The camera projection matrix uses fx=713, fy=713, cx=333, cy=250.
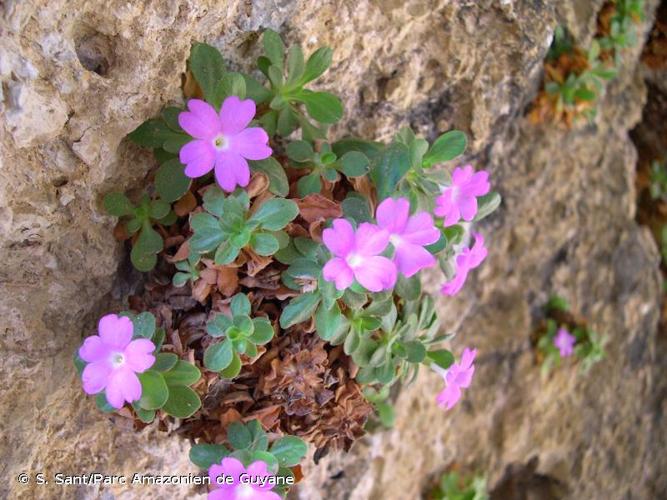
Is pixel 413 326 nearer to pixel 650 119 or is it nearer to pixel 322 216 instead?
pixel 322 216

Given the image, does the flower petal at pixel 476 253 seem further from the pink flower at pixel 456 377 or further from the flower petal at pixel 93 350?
the flower petal at pixel 93 350

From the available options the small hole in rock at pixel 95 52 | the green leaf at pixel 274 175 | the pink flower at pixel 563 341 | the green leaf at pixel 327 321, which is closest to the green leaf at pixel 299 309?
the green leaf at pixel 327 321

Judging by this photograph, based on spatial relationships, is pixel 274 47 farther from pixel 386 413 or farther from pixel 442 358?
pixel 386 413

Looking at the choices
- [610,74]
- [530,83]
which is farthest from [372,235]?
[610,74]

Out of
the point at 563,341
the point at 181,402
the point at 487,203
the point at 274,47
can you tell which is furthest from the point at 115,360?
the point at 563,341

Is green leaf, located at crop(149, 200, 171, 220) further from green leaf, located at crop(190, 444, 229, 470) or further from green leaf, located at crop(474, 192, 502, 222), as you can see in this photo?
green leaf, located at crop(474, 192, 502, 222)

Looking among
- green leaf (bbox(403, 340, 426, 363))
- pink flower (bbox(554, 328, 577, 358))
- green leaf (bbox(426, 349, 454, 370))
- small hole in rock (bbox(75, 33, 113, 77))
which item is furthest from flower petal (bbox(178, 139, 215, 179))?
pink flower (bbox(554, 328, 577, 358))
